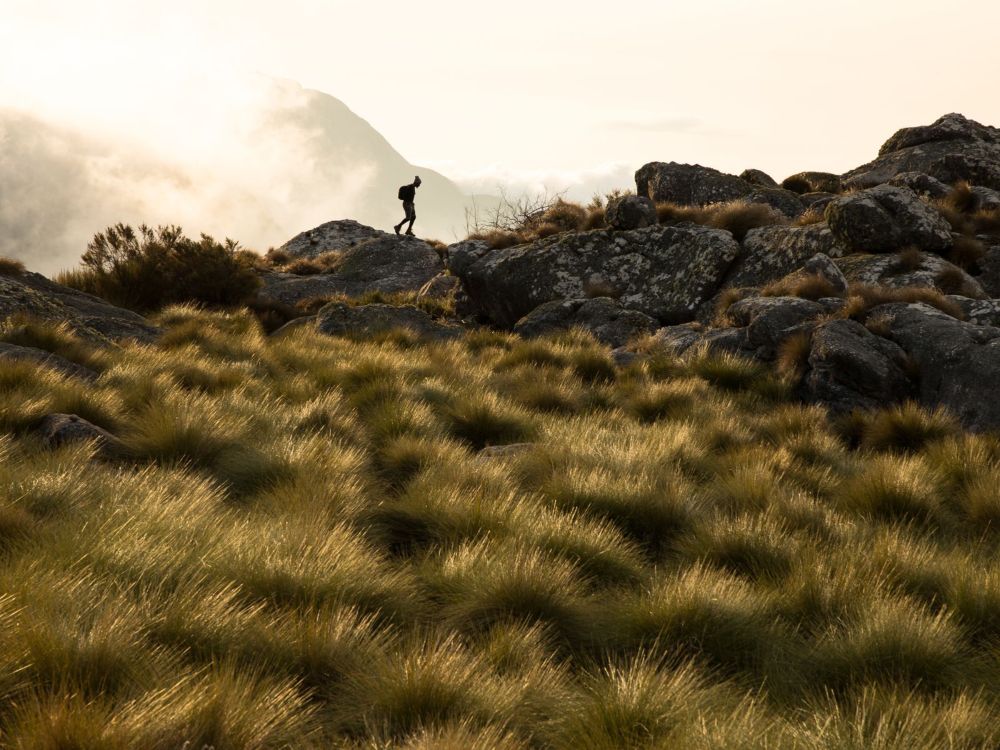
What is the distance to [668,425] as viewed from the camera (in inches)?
287

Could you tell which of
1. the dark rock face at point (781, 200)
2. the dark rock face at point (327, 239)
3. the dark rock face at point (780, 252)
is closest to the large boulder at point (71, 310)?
the dark rock face at point (780, 252)

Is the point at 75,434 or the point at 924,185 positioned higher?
the point at 924,185

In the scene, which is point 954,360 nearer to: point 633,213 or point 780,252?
point 780,252

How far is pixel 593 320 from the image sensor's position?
12.5 meters

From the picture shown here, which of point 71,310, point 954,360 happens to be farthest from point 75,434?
point 954,360

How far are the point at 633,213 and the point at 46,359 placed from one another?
1004cm

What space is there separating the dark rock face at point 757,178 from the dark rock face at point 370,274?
28.4 feet

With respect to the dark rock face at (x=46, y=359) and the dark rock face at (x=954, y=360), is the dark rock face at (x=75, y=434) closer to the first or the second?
the dark rock face at (x=46, y=359)

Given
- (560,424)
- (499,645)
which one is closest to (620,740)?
(499,645)

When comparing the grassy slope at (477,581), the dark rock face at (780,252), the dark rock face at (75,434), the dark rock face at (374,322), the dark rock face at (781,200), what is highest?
the dark rock face at (781,200)

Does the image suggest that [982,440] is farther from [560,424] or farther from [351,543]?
[351,543]

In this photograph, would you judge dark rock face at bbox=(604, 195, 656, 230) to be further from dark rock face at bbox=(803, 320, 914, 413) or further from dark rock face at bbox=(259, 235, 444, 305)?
dark rock face at bbox=(259, 235, 444, 305)

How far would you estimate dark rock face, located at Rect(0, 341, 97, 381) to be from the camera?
714 cm

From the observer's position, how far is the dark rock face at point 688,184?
18453mm
